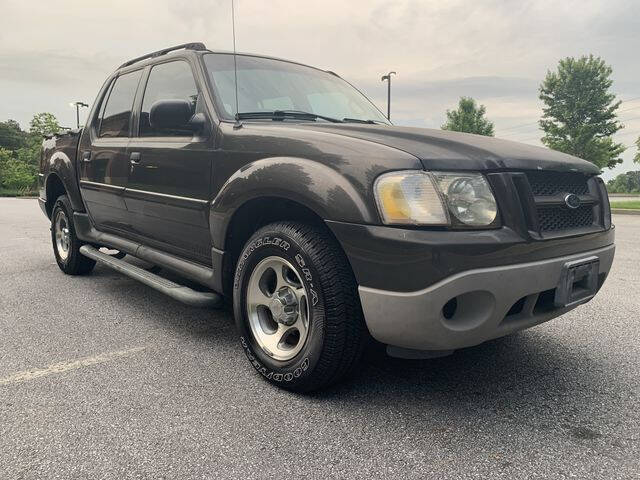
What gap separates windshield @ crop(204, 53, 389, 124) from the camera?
3.06 meters

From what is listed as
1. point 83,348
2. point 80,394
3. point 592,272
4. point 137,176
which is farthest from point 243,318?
point 592,272

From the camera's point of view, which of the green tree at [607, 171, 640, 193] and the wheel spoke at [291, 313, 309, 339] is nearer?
the wheel spoke at [291, 313, 309, 339]

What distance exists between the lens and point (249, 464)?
1846 millimetres

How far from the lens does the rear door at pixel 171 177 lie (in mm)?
2922

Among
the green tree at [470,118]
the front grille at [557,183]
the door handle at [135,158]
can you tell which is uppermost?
the green tree at [470,118]

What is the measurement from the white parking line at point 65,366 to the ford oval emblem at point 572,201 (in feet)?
8.02

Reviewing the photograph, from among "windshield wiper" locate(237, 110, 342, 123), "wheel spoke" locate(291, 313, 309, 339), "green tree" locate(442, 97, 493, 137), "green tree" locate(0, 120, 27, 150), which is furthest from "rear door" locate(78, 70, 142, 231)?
"green tree" locate(0, 120, 27, 150)

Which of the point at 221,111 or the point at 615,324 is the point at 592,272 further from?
the point at 221,111

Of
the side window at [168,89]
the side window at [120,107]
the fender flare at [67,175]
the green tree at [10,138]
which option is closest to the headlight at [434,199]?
the side window at [168,89]

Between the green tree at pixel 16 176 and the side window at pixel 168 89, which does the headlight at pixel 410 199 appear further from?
the green tree at pixel 16 176

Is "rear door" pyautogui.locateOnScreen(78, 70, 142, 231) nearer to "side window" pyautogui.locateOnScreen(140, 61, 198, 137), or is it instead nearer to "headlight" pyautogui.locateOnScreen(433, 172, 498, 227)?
"side window" pyautogui.locateOnScreen(140, 61, 198, 137)

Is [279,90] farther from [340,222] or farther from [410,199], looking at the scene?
[410,199]

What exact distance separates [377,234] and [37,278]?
163 inches

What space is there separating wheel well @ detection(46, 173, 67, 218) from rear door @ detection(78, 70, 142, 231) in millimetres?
775
